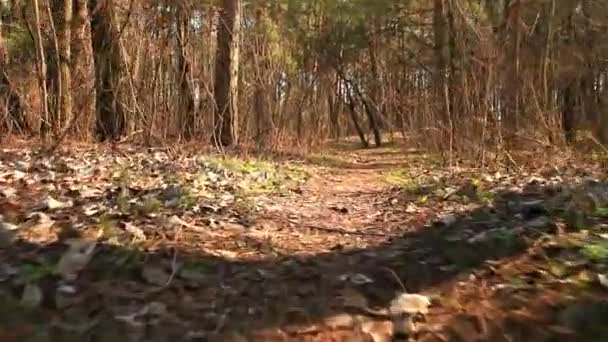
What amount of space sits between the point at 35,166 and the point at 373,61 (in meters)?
15.9

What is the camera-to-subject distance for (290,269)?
320 centimetres

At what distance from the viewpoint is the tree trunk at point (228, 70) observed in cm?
1082

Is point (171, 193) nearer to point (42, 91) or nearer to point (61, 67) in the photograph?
point (42, 91)

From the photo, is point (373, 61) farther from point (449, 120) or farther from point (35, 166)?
point (35, 166)

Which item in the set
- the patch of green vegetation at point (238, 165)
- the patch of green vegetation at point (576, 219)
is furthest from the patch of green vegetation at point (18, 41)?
the patch of green vegetation at point (576, 219)

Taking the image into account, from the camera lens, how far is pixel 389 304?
8.97 ft

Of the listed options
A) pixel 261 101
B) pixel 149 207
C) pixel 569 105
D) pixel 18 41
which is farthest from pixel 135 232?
pixel 18 41

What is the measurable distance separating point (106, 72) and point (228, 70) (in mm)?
2197

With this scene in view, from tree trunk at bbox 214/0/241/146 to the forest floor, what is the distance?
583 centimetres

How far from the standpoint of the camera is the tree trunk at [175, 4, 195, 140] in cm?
919

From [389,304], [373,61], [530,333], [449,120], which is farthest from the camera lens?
[373,61]

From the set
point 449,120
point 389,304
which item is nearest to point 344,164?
point 449,120

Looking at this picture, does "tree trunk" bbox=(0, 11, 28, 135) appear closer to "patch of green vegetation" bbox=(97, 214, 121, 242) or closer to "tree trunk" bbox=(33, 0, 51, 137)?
"tree trunk" bbox=(33, 0, 51, 137)

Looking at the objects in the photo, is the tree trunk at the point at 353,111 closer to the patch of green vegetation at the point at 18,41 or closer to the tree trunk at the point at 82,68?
the patch of green vegetation at the point at 18,41
